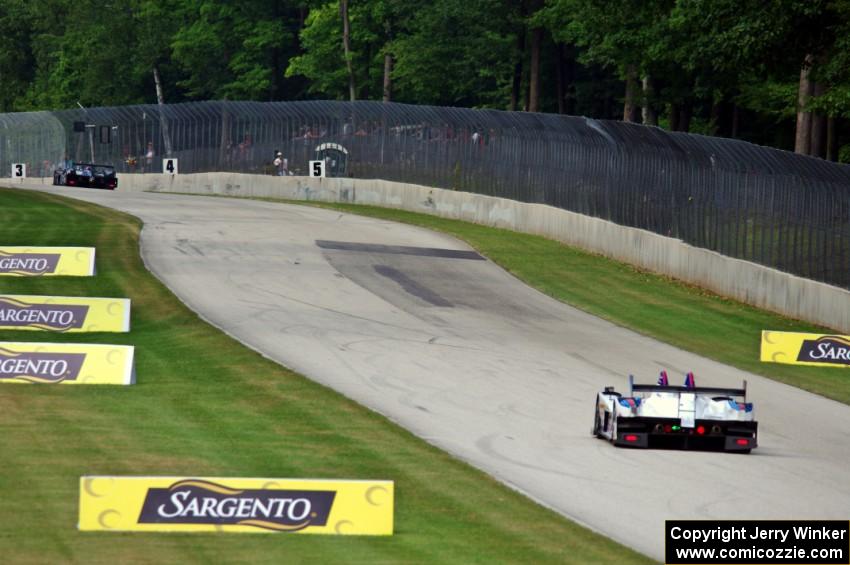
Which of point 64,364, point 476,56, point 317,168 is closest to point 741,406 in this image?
point 64,364


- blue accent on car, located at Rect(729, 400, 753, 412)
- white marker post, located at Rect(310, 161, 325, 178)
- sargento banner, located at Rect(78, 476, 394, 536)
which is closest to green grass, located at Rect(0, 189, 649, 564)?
sargento banner, located at Rect(78, 476, 394, 536)

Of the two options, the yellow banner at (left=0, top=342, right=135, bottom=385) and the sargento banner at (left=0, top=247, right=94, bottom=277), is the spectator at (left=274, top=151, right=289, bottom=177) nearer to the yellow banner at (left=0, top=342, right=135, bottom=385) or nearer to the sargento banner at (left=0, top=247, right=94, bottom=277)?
the sargento banner at (left=0, top=247, right=94, bottom=277)

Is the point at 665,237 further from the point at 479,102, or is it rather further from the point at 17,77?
the point at 17,77

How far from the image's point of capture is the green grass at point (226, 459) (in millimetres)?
11836

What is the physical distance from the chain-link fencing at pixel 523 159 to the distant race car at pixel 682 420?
544 inches

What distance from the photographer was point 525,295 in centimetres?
3400

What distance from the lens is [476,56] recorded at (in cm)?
8512

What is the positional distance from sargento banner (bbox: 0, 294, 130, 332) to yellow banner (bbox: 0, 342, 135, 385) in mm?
4198

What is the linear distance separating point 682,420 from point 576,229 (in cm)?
2775

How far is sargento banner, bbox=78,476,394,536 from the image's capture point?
11984 mm

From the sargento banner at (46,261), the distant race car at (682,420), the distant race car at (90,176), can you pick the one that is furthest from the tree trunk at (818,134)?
the distant race car at (90,176)

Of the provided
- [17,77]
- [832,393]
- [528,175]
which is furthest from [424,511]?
[17,77]

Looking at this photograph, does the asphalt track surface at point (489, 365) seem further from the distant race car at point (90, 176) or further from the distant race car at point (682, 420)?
the distant race car at point (90, 176)

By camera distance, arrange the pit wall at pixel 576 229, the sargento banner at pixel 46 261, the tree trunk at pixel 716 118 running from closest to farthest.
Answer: the sargento banner at pixel 46 261
the pit wall at pixel 576 229
the tree trunk at pixel 716 118
